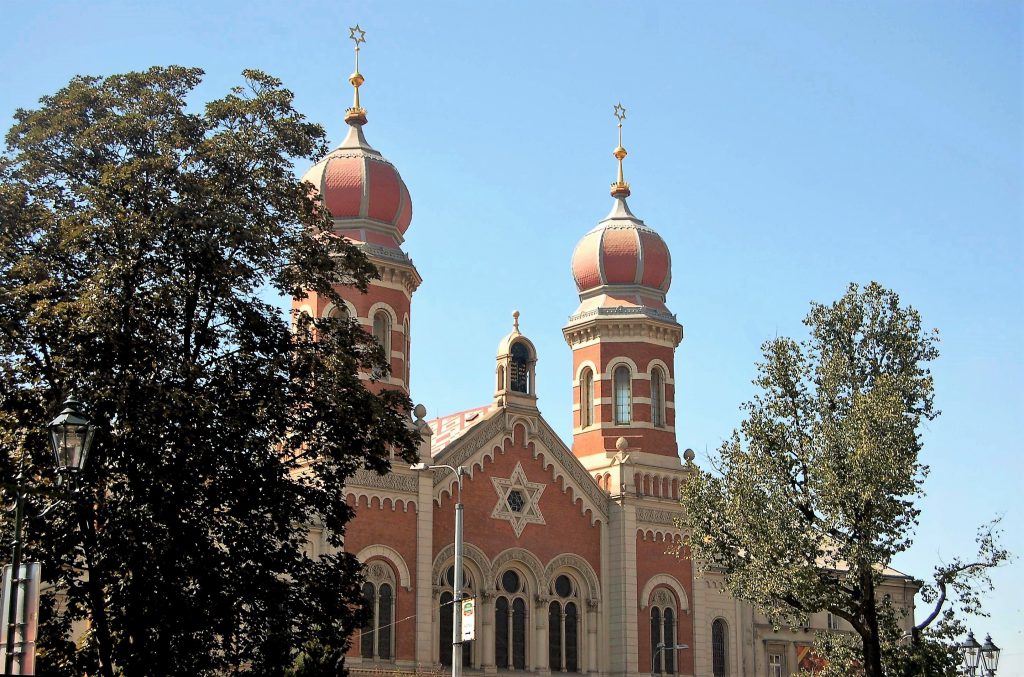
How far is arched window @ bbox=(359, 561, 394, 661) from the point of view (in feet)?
141

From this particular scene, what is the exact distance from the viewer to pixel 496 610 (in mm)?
46500

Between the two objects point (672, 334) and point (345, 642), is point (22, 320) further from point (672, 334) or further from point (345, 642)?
point (672, 334)

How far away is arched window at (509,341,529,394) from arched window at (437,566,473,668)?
7.06 meters

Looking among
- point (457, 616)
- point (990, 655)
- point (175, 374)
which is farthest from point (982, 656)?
point (175, 374)

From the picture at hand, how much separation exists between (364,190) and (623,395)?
12.9 metres

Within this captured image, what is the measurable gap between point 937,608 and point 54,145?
2149 centimetres

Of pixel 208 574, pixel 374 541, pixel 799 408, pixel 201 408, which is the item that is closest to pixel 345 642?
pixel 208 574

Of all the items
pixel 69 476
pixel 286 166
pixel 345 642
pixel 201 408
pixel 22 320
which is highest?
pixel 286 166

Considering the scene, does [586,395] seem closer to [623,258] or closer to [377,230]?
[623,258]

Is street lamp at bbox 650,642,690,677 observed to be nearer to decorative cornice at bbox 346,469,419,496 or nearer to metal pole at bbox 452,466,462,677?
decorative cornice at bbox 346,469,419,496

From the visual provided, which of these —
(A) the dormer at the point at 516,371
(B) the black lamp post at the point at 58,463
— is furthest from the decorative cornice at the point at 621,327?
(B) the black lamp post at the point at 58,463

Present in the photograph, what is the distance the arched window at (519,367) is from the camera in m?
49.0

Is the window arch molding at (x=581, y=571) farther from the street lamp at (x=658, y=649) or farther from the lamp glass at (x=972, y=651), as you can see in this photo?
the lamp glass at (x=972, y=651)

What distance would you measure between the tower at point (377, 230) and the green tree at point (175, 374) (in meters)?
20.1
